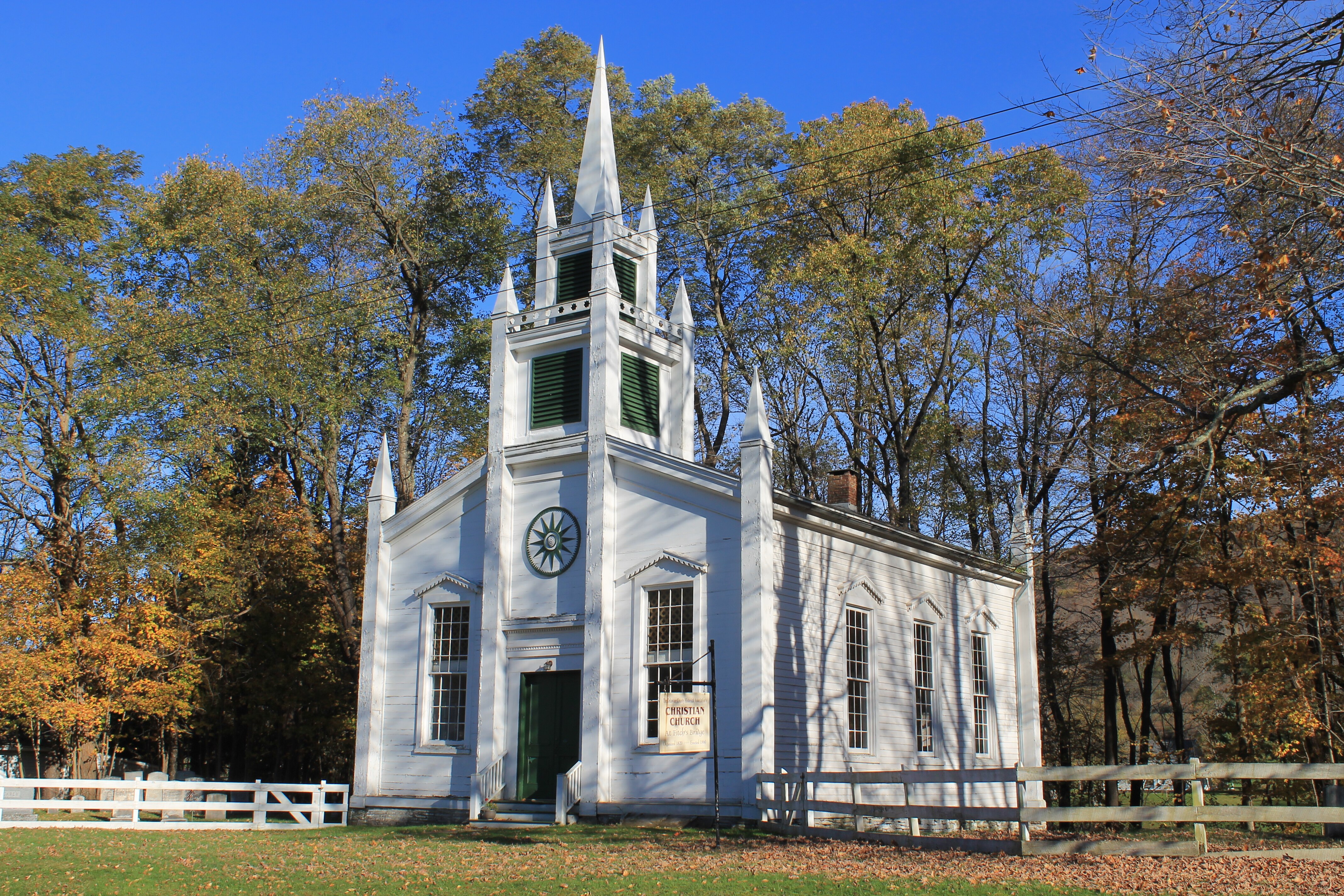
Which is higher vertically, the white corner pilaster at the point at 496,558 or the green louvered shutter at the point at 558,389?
the green louvered shutter at the point at 558,389

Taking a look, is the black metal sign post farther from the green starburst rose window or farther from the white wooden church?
the green starburst rose window

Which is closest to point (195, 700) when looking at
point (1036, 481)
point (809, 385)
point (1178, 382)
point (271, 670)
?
point (271, 670)

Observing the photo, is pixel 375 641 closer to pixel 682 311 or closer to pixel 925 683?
pixel 682 311

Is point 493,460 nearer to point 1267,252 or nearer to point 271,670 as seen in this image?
point 1267,252

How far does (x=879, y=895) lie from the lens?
36.8 feet

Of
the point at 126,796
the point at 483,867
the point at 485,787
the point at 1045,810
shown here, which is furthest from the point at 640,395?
the point at 126,796

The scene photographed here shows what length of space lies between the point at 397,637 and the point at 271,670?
15721 millimetres

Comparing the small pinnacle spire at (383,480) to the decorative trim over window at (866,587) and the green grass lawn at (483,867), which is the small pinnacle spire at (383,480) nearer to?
the green grass lawn at (483,867)

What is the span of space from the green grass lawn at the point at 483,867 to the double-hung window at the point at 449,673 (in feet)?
14.4

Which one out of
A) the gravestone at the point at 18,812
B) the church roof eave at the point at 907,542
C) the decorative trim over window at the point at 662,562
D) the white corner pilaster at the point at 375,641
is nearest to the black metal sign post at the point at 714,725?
the decorative trim over window at the point at 662,562

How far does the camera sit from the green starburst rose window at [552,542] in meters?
22.3

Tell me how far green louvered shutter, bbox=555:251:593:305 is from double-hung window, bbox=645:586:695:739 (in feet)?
24.8

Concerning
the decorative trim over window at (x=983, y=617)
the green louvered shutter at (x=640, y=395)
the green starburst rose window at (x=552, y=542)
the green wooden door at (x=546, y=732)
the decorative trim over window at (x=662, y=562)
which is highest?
the green louvered shutter at (x=640, y=395)

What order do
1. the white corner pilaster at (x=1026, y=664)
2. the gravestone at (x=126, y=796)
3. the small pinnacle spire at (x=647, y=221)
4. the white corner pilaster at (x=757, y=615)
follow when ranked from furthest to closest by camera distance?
the white corner pilaster at (x=1026, y=664), the small pinnacle spire at (x=647, y=221), the gravestone at (x=126, y=796), the white corner pilaster at (x=757, y=615)
